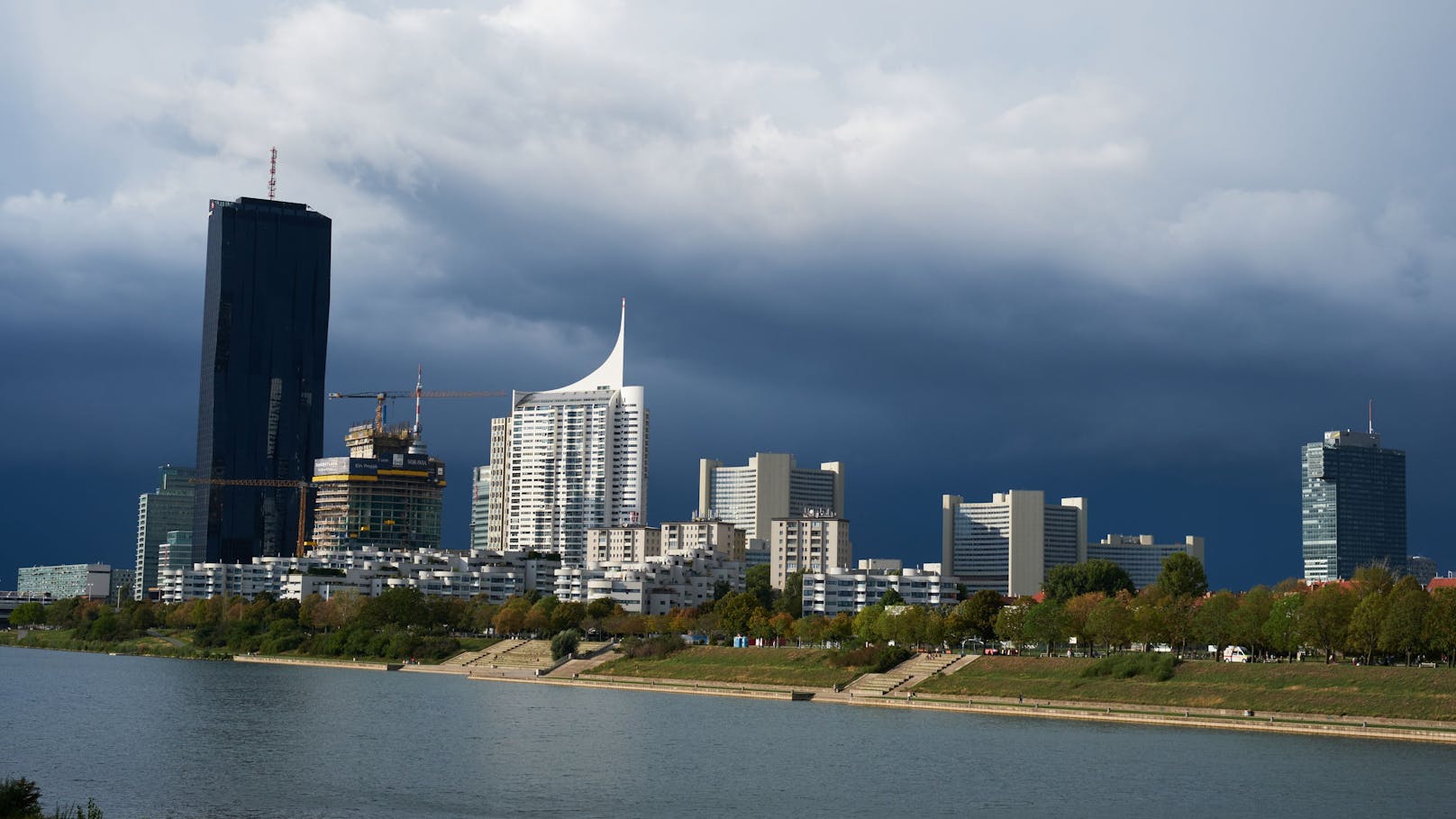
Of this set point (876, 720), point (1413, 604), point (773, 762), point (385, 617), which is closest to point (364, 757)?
point (773, 762)

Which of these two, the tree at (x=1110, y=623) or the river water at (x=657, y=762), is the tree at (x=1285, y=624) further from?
the river water at (x=657, y=762)

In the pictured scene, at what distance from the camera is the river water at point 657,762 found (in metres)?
57.4

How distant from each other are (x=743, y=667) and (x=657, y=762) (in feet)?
182

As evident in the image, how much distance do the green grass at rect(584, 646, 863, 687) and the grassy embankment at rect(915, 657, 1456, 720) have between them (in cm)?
983

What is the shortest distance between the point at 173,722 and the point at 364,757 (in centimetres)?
2123

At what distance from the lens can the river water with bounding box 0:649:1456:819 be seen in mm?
57438

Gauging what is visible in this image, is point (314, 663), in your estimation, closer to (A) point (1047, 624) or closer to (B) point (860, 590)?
(B) point (860, 590)

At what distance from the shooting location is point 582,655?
140875 mm

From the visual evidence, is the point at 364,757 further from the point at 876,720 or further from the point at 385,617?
the point at 385,617

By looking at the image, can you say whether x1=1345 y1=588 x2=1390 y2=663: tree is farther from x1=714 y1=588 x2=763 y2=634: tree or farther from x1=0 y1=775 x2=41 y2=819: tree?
x1=0 y1=775 x2=41 y2=819: tree

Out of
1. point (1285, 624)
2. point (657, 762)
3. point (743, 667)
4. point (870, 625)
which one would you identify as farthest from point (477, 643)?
point (657, 762)

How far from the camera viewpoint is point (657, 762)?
229 ft

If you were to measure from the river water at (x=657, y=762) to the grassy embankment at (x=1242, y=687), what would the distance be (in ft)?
18.0

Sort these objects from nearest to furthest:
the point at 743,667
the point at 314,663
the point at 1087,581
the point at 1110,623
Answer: the point at 1110,623, the point at 743,667, the point at 1087,581, the point at 314,663
